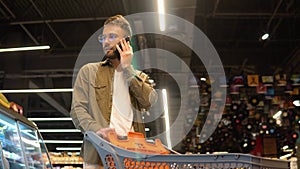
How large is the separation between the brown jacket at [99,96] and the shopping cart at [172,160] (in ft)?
0.65

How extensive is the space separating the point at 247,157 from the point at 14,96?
11.9 meters

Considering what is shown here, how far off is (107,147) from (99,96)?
41 cm

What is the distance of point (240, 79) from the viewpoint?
10.6m

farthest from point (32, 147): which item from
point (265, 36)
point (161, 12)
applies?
point (265, 36)

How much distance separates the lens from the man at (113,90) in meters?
1.68

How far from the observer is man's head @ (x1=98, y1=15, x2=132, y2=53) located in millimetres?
1745

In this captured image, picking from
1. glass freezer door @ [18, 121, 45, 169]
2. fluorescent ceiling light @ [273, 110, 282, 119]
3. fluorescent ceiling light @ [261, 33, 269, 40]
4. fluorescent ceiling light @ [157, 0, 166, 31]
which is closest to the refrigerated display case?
glass freezer door @ [18, 121, 45, 169]

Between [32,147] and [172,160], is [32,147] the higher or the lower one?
the higher one

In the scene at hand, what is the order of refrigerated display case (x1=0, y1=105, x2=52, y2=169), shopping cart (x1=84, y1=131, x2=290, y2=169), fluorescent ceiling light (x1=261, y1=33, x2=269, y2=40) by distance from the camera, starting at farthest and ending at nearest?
fluorescent ceiling light (x1=261, y1=33, x2=269, y2=40) → refrigerated display case (x1=0, y1=105, x2=52, y2=169) → shopping cart (x1=84, y1=131, x2=290, y2=169)

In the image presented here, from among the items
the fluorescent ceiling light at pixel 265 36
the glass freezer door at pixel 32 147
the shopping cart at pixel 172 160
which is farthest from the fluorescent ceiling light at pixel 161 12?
the shopping cart at pixel 172 160

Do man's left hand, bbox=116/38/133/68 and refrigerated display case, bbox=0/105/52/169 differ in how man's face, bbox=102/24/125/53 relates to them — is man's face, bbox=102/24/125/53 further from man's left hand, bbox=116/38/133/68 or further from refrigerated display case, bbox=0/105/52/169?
refrigerated display case, bbox=0/105/52/169

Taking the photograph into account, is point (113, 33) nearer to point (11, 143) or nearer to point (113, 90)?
point (113, 90)

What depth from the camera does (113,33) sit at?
5.84 feet

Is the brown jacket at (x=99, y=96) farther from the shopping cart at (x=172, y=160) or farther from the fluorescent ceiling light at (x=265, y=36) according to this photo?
the fluorescent ceiling light at (x=265, y=36)
